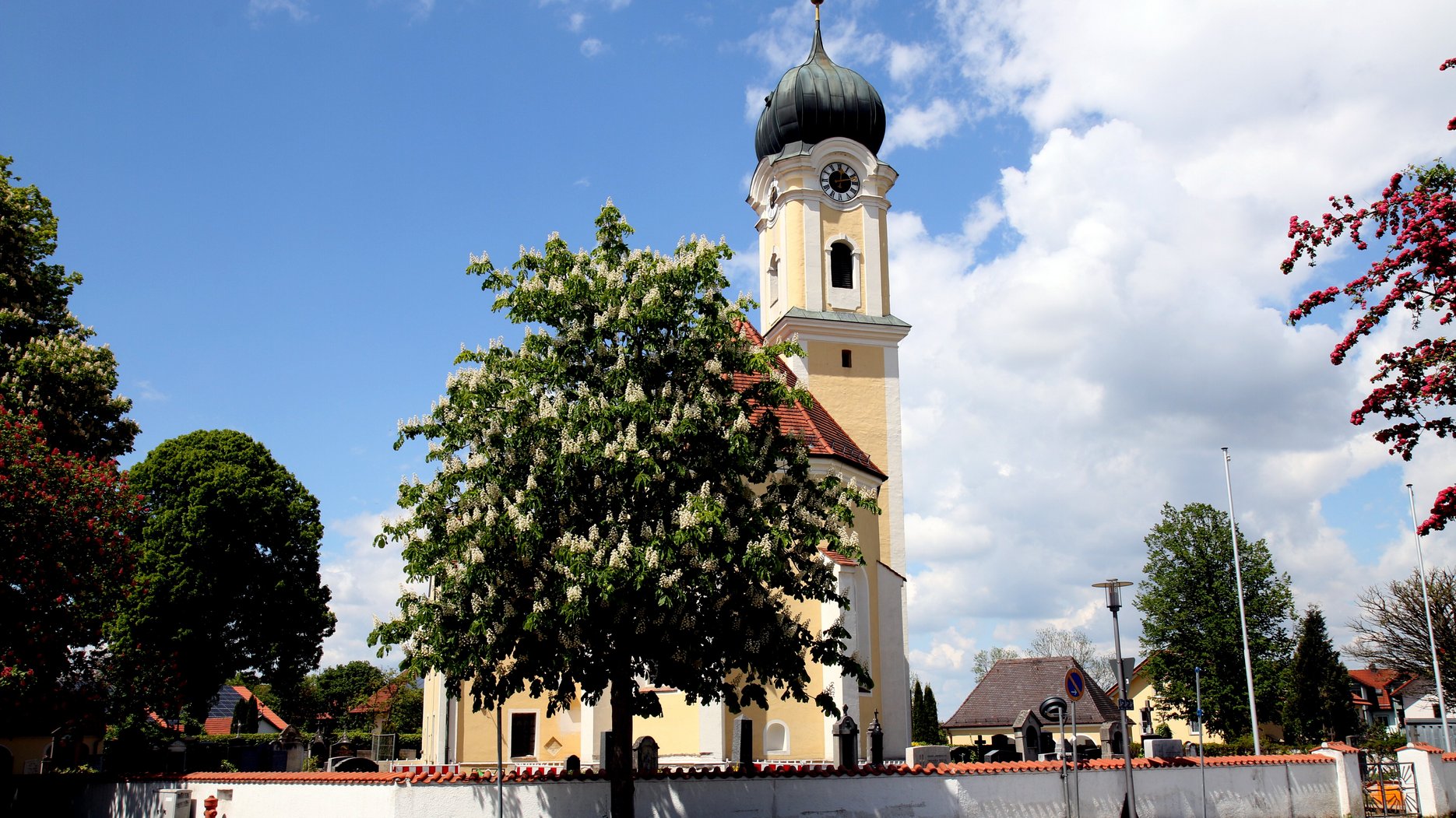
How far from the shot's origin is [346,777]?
60.7ft

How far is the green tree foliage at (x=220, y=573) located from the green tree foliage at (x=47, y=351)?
322 inches

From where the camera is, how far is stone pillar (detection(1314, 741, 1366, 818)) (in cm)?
2202

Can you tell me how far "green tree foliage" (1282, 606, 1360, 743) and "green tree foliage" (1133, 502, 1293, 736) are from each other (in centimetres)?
269

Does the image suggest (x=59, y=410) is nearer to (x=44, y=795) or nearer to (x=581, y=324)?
(x=44, y=795)

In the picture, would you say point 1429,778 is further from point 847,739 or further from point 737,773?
point 737,773

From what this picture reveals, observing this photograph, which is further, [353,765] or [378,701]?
[378,701]

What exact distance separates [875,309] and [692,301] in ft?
67.8

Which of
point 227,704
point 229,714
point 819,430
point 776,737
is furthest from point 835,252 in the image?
point 229,714

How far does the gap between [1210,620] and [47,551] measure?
48.7 meters

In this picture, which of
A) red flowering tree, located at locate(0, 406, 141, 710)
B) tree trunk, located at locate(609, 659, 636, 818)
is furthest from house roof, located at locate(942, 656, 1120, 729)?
red flowering tree, located at locate(0, 406, 141, 710)

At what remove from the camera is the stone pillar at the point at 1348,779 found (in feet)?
72.2

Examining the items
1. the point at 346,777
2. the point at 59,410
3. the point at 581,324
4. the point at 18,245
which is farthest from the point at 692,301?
the point at 18,245

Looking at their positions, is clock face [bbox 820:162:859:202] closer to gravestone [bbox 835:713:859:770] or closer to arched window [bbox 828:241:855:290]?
arched window [bbox 828:241:855:290]

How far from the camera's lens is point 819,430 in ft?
96.8
